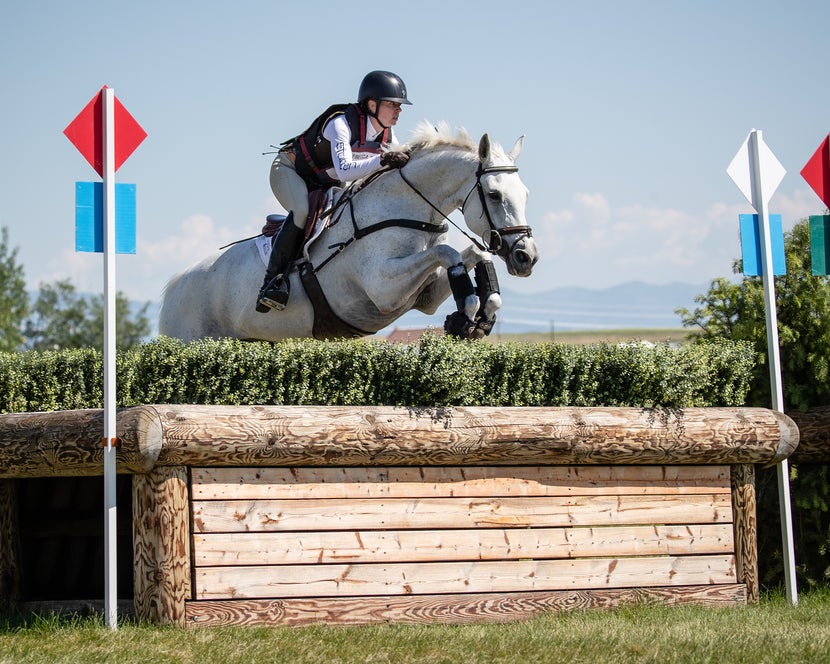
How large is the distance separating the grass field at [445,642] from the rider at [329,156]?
9.61 ft

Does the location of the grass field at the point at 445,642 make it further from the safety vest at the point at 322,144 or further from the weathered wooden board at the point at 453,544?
the safety vest at the point at 322,144

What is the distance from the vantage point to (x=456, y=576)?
5312 millimetres

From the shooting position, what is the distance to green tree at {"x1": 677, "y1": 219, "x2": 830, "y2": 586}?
21.2ft

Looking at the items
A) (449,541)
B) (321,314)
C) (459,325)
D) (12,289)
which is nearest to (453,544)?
(449,541)

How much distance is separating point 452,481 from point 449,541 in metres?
0.29

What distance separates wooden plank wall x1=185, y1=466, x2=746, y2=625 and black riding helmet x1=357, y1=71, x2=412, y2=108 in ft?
8.76

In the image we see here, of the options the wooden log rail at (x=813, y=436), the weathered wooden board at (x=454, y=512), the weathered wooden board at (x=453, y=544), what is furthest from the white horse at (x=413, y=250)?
the wooden log rail at (x=813, y=436)

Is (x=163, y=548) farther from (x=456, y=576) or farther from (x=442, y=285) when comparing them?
(x=442, y=285)

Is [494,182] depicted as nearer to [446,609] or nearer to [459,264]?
[459,264]

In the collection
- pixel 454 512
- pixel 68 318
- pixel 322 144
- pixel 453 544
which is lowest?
pixel 453 544

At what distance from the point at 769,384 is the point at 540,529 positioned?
2.01m

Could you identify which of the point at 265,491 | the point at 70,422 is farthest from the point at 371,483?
the point at 70,422

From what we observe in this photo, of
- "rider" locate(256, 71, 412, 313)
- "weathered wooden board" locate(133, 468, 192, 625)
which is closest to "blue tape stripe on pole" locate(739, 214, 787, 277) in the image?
"rider" locate(256, 71, 412, 313)

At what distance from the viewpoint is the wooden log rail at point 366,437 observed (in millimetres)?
4902
